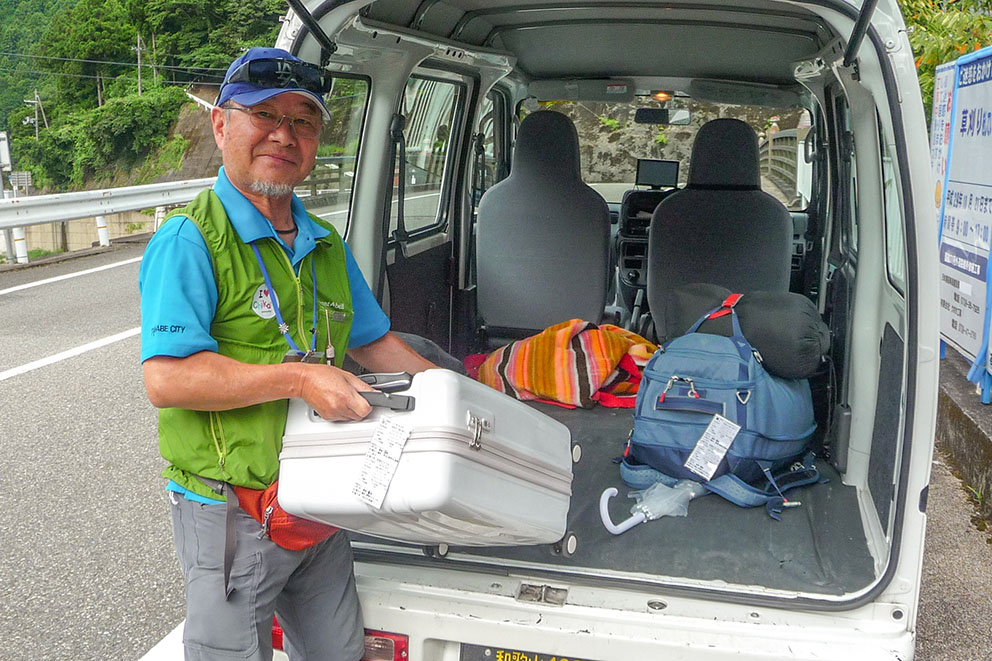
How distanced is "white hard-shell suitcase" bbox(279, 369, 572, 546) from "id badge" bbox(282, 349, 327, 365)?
103mm

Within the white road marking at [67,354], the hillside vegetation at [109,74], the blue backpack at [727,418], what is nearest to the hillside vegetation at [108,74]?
the hillside vegetation at [109,74]

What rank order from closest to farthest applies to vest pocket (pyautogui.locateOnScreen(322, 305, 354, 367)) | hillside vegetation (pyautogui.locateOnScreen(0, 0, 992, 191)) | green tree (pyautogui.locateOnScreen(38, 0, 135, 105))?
vest pocket (pyautogui.locateOnScreen(322, 305, 354, 367))
hillside vegetation (pyautogui.locateOnScreen(0, 0, 992, 191))
green tree (pyautogui.locateOnScreen(38, 0, 135, 105))

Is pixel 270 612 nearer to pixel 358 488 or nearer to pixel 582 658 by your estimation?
pixel 358 488

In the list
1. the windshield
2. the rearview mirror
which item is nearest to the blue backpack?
the windshield

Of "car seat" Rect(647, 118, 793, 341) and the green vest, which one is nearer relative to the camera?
the green vest

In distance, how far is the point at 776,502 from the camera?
297 centimetres

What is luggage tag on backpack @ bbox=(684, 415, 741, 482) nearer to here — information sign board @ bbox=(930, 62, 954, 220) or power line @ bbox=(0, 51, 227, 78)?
information sign board @ bbox=(930, 62, 954, 220)

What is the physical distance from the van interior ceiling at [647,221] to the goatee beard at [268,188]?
0.46 m

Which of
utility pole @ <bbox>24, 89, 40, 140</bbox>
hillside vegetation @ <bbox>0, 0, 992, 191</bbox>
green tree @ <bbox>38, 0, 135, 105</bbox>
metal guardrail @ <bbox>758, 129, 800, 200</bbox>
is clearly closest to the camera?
metal guardrail @ <bbox>758, 129, 800, 200</bbox>

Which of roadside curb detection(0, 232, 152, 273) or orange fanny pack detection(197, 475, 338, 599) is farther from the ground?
orange fanny pack detection(197, 475, 338, 599)

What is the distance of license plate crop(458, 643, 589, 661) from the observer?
217cm

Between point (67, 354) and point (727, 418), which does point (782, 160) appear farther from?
point (67, 354)

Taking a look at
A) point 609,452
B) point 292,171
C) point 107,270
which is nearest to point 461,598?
point 292,171

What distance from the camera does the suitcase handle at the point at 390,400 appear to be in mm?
1941
